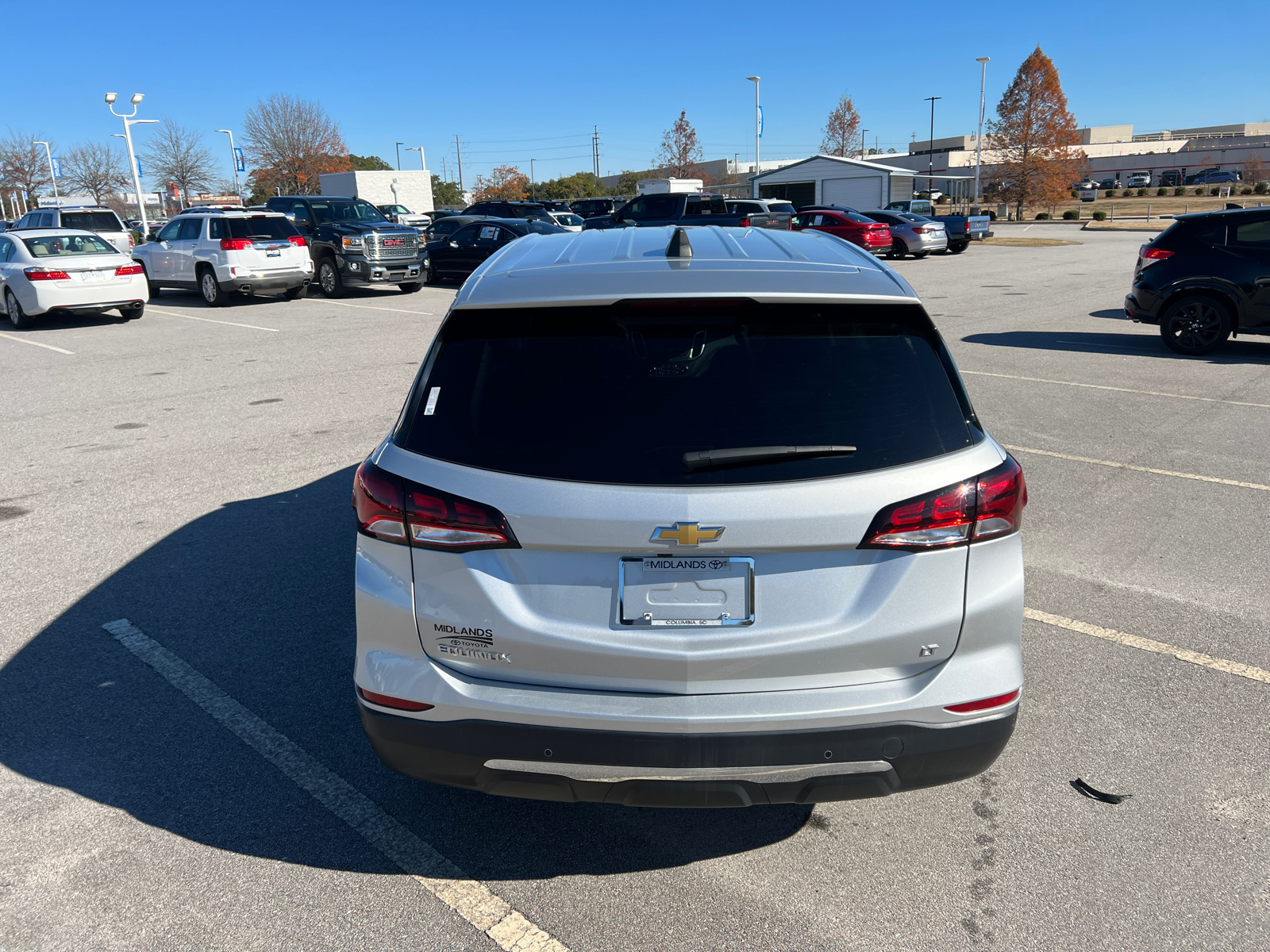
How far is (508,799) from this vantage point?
127 inches

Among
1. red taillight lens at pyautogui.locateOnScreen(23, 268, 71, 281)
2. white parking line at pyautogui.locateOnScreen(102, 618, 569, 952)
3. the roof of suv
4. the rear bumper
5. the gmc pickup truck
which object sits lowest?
white parking line at pyautogui.locateOnScreen(102, 618, 569, 952)

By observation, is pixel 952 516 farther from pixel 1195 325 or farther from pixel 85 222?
pixel 85 222

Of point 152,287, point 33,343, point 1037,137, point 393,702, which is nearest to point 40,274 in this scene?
point 33,343

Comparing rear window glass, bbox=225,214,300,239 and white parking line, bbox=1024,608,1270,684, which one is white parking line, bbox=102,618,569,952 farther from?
rear window glass, bbox=225,214,300,239

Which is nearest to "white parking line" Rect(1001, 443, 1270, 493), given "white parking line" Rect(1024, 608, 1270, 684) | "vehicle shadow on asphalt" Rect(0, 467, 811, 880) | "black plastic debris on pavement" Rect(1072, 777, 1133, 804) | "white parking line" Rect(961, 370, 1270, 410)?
"white parking line" Rect(1024, 608, 1270, 684)

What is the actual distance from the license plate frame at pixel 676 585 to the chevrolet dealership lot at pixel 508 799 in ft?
3.04

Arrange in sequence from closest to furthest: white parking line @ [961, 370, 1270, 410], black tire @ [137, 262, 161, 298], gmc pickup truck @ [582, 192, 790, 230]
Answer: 1. white parking line @ [961, 370, 1270, 410]
2. black tire @ [137, 262, 161, 298]
3. gmc pickup truck @ [582, 192, 790, 230]

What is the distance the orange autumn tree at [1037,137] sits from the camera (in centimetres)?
5938

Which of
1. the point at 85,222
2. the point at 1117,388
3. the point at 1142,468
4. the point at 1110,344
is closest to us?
the point at 1142,468

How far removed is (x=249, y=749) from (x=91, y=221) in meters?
27.6

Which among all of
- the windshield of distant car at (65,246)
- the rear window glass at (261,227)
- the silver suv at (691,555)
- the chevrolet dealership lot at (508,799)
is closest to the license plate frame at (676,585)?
the silver suv at (691,555)

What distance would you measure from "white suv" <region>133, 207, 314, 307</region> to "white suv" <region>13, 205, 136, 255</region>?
17.4ft

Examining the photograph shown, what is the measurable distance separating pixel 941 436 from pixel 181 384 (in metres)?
10.2

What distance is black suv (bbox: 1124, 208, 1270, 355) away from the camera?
11.1m
